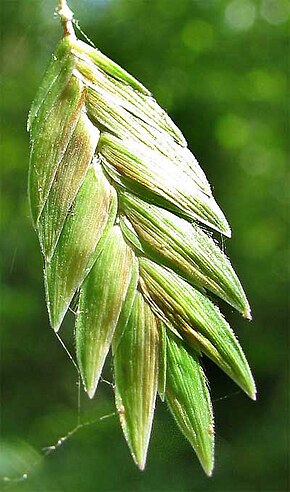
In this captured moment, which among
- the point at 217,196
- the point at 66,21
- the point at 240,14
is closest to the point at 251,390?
the point at 66,21

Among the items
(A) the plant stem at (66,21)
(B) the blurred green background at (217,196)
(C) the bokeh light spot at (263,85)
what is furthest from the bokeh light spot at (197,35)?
(A) the plant stem at (66,21)

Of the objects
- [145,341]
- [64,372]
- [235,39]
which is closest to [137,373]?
[145,341]

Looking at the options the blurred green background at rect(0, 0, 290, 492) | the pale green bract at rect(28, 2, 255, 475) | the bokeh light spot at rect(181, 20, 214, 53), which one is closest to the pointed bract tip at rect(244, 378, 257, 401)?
the pale green bract at rect(28, 2, 255, 475)

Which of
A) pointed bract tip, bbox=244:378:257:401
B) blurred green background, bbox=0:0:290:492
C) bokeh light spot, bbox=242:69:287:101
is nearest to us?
pointed bract tip, bbox=244:378:257:401

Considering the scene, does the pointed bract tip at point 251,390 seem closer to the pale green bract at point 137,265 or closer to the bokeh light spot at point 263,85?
the pale green bract at point 137,265

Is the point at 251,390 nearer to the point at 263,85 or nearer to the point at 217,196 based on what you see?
the point at 263,85

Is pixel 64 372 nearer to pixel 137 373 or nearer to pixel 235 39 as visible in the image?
→ pixel 235 39

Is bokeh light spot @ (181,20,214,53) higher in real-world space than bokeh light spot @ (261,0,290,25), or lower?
lower

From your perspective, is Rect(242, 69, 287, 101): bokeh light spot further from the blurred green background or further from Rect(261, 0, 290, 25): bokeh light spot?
Rect(261, 0, 290, 25): bokeh light spot
